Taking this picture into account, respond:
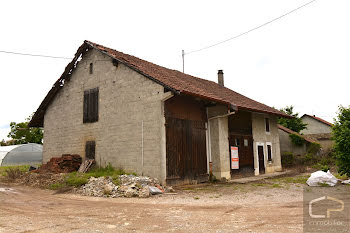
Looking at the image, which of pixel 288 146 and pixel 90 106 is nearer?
pixel 90 106

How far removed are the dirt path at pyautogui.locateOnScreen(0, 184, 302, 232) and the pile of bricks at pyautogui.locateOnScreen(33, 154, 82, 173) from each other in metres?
4.51

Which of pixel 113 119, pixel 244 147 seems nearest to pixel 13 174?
pixel 113 119

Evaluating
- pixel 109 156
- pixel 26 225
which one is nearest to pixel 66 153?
pixel 109 156

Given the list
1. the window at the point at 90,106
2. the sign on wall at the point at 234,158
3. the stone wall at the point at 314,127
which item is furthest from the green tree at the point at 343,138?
the stone wall at the point at 314,127

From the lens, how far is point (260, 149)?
18125 mm

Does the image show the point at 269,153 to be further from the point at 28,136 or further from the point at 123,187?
the point at 28,136

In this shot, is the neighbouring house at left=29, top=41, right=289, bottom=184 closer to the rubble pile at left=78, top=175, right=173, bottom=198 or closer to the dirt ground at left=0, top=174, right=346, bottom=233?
the rubble pile at left=78, top=175, right=173, bottom=198

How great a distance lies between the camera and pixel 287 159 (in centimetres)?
2217

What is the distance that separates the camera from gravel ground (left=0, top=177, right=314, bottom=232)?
205 inches

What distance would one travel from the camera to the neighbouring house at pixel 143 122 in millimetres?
12078

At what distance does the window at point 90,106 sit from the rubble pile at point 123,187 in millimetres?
4309

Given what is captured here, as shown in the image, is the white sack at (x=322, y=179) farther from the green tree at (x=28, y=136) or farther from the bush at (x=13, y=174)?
the green tree at (x=28, y=136)

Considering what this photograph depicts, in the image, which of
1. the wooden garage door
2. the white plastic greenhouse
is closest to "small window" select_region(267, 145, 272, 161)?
the wooden garage door

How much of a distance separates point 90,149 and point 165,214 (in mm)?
8991
